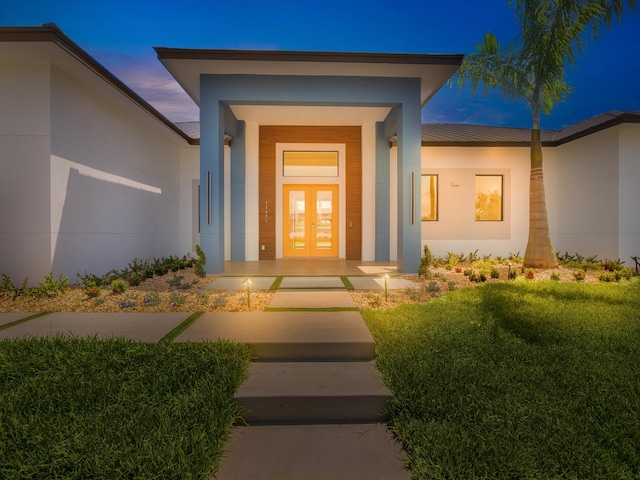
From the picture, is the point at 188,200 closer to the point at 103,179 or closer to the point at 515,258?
the point at 103,179

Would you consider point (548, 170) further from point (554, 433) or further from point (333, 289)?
point (554, 433)

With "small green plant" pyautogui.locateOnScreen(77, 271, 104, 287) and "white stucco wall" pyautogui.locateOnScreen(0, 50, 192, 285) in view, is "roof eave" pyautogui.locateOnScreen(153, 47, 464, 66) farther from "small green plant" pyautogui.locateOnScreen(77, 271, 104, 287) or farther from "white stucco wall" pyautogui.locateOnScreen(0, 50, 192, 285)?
"small green plant" pyautogui.locateOnScreen(77, 271, 104, 287)

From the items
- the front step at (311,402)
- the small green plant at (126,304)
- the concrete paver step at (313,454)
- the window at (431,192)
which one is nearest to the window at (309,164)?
the window at (431,192)

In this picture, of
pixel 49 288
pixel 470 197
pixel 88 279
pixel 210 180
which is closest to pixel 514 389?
pixel 49 288

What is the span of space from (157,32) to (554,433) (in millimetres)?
72165

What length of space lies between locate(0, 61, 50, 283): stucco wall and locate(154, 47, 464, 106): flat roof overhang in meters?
2.47

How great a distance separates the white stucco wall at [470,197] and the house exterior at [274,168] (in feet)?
0.15

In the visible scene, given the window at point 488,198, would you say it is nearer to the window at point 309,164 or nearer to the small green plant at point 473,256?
the small green plant at point 473,256

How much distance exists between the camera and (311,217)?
1278 cm

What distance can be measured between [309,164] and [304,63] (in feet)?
15.8

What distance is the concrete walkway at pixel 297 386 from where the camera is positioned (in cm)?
226

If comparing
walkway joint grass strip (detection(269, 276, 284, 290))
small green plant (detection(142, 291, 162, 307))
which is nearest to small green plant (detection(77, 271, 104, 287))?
small green plant (detection(142, 291, 162, 307))

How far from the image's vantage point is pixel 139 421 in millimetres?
2389

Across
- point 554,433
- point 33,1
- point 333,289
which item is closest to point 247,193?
point 333,289
